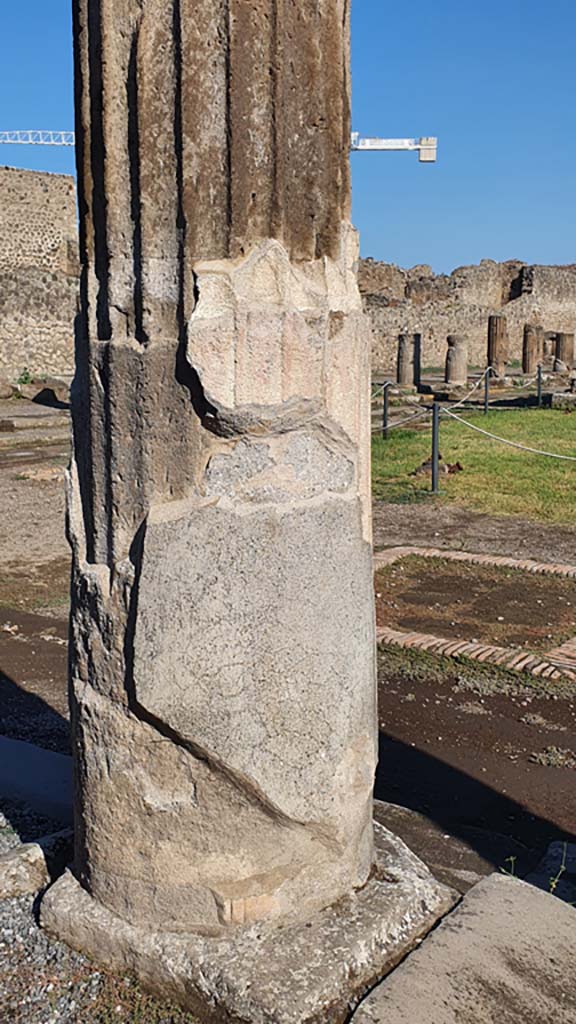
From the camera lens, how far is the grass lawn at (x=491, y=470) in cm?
980

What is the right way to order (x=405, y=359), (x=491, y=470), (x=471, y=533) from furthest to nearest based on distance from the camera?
1. (x=405, y=359)
2. (x=491, y=470)
3. (x=471, y=533)

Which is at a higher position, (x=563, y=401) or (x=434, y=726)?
(x=563, y=401)

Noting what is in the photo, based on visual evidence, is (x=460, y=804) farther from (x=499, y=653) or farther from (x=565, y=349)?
(x=565, y=349)

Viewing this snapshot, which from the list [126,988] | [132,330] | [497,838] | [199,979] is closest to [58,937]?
[126,988]

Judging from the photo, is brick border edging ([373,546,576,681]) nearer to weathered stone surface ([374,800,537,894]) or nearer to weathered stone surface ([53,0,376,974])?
weathered stone surface ([374,800,537,894])

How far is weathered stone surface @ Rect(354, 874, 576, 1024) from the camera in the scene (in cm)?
213

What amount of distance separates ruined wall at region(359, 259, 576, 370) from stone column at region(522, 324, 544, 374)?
436 cm

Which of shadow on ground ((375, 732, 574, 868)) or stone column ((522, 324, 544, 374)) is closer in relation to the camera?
shadow on ground ((375, 732, 574, 868))

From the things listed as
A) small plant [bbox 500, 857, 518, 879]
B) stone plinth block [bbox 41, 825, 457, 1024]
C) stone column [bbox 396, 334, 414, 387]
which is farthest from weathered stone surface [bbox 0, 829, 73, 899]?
stone column [bbox 396, 334, 414, 387]

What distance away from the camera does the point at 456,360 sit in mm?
22609

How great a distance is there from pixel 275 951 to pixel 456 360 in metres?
21.1

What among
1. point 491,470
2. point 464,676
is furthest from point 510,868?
point 491,470

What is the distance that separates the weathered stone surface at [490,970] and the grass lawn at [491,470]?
683 cm

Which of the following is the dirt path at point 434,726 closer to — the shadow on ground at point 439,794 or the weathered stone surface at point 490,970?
the shadow on ground at point 439,794
